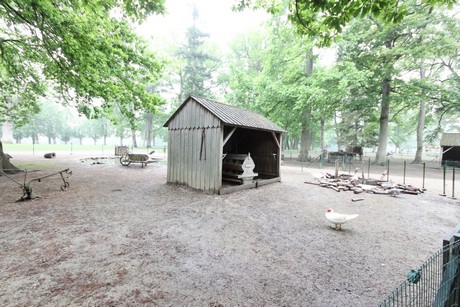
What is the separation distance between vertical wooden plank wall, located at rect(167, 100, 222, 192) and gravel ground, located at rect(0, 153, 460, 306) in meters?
1.27

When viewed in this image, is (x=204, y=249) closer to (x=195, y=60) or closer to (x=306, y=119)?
(x=306, y=119)

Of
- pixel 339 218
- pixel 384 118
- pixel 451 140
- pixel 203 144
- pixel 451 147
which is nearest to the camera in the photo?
pixel 339 218

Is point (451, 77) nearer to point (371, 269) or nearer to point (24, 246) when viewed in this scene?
point (371, 269)

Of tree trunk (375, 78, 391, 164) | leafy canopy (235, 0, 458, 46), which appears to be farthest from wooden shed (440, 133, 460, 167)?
→ leafy canopy (235, 0, 458, 46)

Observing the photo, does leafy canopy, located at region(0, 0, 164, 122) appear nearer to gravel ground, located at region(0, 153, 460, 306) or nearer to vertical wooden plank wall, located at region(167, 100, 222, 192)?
vertical wooden plank wall, located at region(167, 100, 222, 192)

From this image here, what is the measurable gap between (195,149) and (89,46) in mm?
5449

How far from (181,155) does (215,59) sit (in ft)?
109

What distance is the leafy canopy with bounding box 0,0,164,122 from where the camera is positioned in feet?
21.4

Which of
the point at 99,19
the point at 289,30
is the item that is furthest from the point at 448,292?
the point at 289,30

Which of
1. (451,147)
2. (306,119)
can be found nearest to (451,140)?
(451,147)

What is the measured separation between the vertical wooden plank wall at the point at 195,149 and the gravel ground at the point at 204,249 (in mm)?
1272

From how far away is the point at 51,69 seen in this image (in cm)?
930

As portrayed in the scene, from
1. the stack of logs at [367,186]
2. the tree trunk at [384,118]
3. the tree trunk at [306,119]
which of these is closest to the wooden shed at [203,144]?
the stack of logs at [367,186]

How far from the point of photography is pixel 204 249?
4047mm
